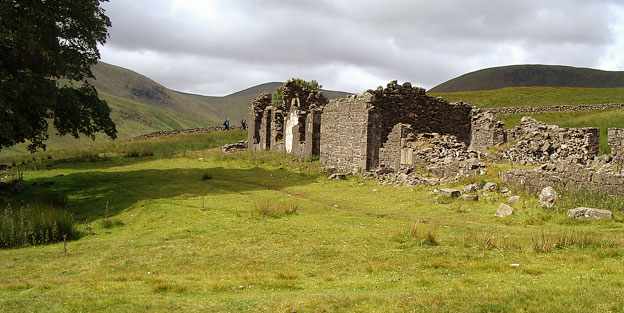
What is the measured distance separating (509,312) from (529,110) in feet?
154

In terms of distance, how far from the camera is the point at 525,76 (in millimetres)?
136750

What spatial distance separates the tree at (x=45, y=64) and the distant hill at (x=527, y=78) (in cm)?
11490

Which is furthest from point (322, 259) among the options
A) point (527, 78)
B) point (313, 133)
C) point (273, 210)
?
point (527, 78)

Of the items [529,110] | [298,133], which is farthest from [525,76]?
[298,133]

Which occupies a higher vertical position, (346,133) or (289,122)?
(289,122)

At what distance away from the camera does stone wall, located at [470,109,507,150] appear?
19.9 meters

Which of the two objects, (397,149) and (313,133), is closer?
(397,149)

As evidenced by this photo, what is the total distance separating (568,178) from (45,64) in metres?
16.9

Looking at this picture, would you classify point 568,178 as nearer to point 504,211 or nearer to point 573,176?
point 573,176

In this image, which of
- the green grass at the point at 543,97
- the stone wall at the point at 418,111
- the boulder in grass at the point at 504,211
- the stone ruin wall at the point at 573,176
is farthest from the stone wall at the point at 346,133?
the green grass at the point at 543,97

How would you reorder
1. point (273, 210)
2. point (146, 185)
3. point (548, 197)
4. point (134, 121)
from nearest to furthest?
point (548, 197), point (273, 210), point (146, 185), point (134, 121)

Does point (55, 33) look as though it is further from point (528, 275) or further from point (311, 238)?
point (528, 275)

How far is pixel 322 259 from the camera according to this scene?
723 cm

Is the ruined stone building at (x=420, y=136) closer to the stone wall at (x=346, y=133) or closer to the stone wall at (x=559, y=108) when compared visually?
the stone wall at (x=346, y=133)
